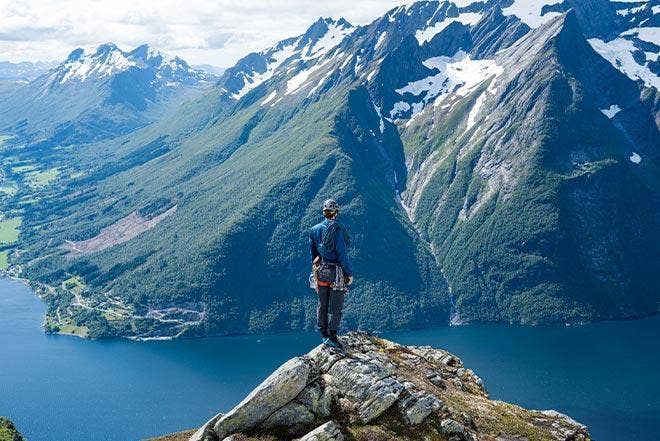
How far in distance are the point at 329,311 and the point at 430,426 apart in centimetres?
747

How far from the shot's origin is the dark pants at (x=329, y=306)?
31.5 m

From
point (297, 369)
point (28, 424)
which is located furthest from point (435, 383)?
point (28, 424)

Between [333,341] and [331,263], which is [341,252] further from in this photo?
[333,341]

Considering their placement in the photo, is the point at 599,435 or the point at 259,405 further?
the point at 599,435

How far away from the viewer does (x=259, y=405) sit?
1127 inches

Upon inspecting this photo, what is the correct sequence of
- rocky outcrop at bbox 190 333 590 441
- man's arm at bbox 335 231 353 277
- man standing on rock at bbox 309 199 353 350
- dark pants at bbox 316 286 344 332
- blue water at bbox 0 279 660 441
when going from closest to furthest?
rocky outcrop at bbox 190 333 590 441 → man standing on rock at bbox 309 199 353 350 → man's arm at bbox 335 231 353 277 → dark pants at bbox 316 286 344 332 → blue water at bbox 0 279 660 441

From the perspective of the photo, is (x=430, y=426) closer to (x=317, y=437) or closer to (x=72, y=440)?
(x=317, y=437)

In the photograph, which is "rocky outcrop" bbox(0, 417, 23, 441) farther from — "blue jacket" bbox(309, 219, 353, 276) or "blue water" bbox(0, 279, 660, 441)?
"blue water" bbox(0, 279, 660, 441)

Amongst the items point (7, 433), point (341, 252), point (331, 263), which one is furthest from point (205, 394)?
Answer: point (341, 252)

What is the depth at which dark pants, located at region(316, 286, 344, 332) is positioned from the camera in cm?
3147

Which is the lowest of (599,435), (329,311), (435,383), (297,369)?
(599,435)

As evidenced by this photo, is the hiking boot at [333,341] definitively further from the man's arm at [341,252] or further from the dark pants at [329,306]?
the man's arm at [341,252]

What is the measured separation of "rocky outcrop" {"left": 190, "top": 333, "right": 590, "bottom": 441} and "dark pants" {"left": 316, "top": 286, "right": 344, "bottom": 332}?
137 centimetres

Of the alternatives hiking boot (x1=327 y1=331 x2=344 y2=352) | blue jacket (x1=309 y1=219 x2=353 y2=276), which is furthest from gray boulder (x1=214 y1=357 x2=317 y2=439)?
blue jacket (x1=309 y1=219 x2=353 y2=276)
